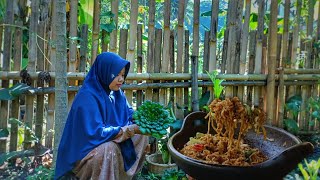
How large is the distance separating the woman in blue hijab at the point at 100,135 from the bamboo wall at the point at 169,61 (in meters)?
0.76

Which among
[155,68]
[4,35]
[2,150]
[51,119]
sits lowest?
[2,150]

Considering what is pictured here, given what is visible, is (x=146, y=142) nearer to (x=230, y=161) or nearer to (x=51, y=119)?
(x=230, y=161)

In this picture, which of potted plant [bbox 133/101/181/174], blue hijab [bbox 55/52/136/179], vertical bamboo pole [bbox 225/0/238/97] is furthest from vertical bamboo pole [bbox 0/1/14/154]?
vertical bamboo pole [bbox 225/0/238/97]

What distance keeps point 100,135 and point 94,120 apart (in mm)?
110

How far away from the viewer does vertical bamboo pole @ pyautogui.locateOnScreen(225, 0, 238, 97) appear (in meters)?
4.21

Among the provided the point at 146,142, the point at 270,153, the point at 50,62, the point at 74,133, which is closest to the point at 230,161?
the point at 270,153

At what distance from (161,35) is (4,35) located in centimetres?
151

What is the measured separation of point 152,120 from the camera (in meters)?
2.65

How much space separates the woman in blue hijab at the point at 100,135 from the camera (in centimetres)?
257

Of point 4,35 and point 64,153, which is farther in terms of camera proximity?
point 4,35

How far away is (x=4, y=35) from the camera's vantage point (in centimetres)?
349

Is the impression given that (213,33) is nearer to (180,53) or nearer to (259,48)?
(180,53)

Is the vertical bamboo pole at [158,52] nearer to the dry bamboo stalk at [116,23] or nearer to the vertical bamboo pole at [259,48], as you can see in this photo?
the dry bamboo stalk at [116,23]

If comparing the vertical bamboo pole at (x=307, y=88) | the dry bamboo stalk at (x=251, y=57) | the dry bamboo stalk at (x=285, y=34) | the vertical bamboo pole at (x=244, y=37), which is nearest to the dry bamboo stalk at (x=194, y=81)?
the vertical bamboo pole at (x=244, y=37)
